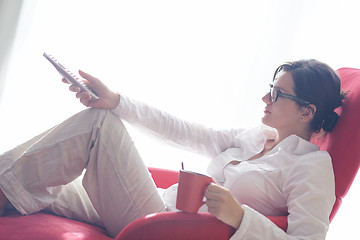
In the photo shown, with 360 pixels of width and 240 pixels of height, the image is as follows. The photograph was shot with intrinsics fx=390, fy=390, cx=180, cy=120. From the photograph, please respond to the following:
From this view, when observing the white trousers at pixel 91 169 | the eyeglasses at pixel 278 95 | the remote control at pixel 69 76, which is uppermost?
the eyeglasses at pixel 278 95

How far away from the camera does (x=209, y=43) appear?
8.36 ft

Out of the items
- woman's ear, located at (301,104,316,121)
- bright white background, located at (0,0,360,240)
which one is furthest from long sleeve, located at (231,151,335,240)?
bright white background, located at (0,0,360,240)

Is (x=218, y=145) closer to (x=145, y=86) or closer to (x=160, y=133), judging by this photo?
(x=160, y=133)

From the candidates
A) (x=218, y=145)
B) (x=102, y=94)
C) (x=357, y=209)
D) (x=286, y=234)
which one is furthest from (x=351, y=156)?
(x=357, y=209)

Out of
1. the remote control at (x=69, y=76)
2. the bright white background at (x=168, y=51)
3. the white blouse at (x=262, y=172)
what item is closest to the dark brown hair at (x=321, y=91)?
the white blouse at (x=262, y=172)

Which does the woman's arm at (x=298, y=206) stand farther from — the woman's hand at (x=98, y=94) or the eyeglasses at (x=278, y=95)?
the woman's hand at (x=98, y=94)

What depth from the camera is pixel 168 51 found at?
254cm

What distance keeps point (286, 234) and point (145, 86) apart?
163 cm

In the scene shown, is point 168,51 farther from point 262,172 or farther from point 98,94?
point 262,172

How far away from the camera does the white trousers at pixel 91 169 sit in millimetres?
1138

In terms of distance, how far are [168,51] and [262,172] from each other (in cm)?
142

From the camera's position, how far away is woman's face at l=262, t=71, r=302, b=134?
140 cm

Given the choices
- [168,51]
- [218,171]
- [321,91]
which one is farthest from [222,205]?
[168,51]

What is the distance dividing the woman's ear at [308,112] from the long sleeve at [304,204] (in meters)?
0.16
